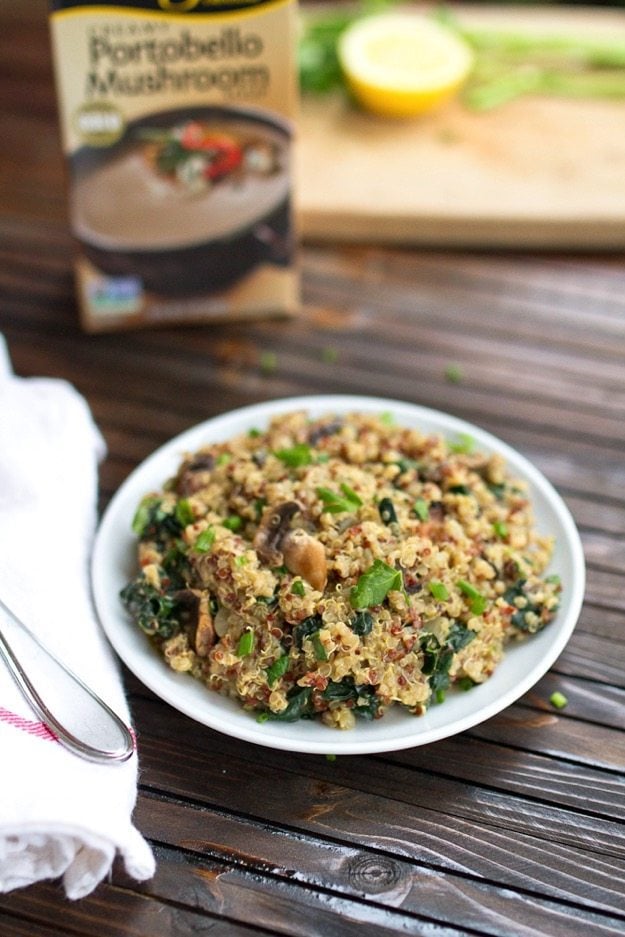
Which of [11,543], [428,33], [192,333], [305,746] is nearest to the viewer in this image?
[305,746]

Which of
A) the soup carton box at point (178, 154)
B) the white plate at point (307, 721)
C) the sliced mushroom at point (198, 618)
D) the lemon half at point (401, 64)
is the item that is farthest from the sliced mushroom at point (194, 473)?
the lemon half at point (401, 64)

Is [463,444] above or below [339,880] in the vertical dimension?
above

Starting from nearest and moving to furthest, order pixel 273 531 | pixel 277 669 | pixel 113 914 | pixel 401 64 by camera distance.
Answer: pixel 113 914 < pixel 277 669 < pixel 273 531 < pixel 401 64

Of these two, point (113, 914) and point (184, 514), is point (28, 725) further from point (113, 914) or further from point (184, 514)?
point (184, 514)

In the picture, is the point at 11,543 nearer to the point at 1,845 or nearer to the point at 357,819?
the point at 1,845

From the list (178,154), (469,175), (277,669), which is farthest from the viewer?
(469,175)

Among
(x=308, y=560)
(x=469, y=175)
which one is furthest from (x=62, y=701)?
(x=469, y=175)

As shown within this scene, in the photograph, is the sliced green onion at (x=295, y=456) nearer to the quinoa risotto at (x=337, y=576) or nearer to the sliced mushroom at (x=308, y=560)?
the quinoa risotto at (x=337, y=576)

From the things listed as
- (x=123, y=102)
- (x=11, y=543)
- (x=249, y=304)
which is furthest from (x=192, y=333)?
(x=11, y=543)
